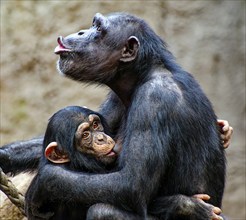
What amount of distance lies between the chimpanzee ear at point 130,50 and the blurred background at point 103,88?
4584 millimetres

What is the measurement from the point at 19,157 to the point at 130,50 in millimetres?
1595

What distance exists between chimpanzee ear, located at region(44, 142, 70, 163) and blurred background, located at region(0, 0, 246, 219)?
4.65 meters

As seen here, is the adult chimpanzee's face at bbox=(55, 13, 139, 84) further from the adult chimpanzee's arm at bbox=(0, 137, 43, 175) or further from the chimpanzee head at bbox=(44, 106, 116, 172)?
the adult chimpanzee's arm at bbox=(0, 137, 43, 175)

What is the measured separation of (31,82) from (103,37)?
467 cm

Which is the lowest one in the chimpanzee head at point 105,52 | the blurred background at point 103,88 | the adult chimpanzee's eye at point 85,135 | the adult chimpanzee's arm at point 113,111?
the adult chimpanzee's eye at point 85,135

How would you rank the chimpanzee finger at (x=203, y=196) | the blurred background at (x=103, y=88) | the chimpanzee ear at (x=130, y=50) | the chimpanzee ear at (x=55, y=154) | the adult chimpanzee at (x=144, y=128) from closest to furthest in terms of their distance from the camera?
the adult chimpanzee at (x=144, y=128)
the chimpanzee finger at (x=203, y=196)
the chimpanzee ear at (x=55, y=154)
the chimpanzee ear at (x=130, y=50)
the blurred background at (x=103, y=88)

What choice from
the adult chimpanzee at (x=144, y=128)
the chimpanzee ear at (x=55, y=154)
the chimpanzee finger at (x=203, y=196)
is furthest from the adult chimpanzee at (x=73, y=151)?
the chimpanzee finger at (x=203, y=196)

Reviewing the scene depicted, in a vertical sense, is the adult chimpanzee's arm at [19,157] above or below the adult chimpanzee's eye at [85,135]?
below

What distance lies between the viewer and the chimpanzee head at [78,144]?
20.2 feet

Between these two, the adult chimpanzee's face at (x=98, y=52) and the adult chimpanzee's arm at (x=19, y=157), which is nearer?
the adult chimpanzee's face at (x=98, y=52)

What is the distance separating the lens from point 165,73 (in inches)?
245

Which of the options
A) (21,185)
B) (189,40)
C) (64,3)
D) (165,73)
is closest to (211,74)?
(189,40)

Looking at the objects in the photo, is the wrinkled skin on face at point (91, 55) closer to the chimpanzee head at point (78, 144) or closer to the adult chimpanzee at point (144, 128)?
the adult chimpanzee at point (144, 128)

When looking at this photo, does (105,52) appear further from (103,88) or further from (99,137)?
(103,88)
